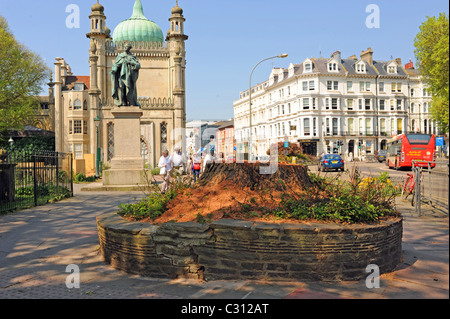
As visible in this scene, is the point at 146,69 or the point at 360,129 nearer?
the point at 146,69

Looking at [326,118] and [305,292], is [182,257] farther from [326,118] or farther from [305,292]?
[326,118]

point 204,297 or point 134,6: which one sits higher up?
point 134,6

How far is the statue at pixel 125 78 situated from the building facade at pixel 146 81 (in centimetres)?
2701

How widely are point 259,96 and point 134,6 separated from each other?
3429 centimetres

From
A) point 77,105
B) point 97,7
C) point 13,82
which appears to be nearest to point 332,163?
point 13,82

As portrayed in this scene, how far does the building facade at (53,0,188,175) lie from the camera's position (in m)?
47.0

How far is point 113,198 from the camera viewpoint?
15031 millimetres

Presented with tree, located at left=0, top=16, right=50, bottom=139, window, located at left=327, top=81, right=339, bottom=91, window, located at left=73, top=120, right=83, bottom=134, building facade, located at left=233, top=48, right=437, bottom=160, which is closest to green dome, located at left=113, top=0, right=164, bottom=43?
window, located at left=73, top=120, right=83, bottom=134

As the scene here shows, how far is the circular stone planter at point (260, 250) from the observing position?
5.10m

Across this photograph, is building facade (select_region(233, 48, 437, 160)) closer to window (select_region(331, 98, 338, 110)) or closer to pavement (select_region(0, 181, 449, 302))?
window (select_region(331, 98, 338, 110))

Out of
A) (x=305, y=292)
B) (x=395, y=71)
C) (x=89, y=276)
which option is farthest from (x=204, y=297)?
(x=395, y=71)

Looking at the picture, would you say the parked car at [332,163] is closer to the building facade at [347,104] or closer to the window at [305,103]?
the building facade at [347,104]

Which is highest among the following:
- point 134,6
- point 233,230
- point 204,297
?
point 134,6

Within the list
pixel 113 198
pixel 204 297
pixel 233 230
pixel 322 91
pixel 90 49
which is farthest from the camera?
pixel 322 91
